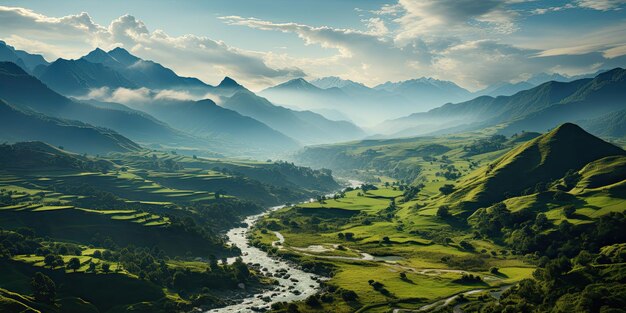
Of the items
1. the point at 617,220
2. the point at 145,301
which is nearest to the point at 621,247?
the point at 617,220

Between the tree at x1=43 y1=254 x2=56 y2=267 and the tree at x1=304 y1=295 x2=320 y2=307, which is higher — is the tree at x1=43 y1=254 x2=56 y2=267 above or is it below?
above

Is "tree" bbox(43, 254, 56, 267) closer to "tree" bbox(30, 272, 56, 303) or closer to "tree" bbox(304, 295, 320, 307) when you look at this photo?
"tree" bbox(30, 272, 56, 303)

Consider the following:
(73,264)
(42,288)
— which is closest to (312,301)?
(42,288)

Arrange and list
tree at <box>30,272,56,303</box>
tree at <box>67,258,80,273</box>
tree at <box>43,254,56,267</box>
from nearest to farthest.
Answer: tree at <box>30,272,56,303</box> → tree at <box>43,254,56,267</box> → tree at <box>67,258,80,273</box>

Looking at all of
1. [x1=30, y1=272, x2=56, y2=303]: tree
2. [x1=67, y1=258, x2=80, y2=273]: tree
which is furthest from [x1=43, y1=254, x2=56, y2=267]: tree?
[x1=30, y1=272, x2=56, y2=303]: tree

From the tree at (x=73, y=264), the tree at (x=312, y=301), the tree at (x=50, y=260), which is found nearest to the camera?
the tree at (x=312, y=301)

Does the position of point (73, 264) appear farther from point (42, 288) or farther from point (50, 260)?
point (42, 288)

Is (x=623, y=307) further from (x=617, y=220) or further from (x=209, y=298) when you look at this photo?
(x=209, y=298)

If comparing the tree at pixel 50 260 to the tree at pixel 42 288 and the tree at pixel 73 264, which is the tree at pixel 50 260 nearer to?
Result: the tree at pixel 73 264

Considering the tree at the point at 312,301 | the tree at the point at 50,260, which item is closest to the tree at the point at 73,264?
the tree at the point at 50,260
